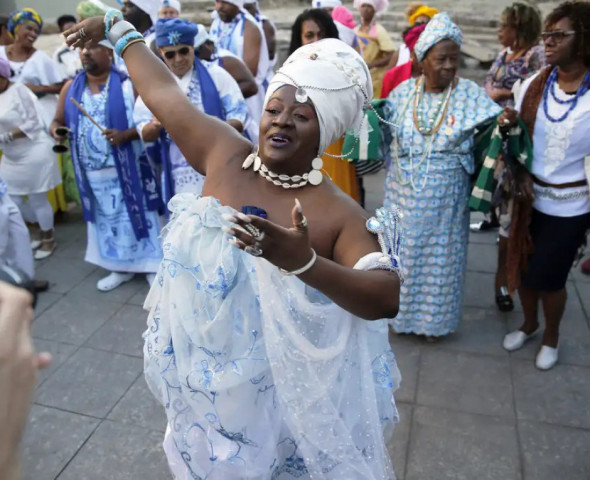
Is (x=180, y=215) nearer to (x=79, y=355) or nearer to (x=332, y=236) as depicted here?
(x=332, y=236)

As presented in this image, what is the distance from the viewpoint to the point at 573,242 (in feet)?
10.9

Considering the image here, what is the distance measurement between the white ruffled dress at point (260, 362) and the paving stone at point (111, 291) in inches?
115

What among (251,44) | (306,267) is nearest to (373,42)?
(251,44)

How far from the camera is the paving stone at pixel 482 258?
192 inches

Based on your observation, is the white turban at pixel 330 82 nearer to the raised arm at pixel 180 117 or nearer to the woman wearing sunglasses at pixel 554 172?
the raised arm at pixel 180 117

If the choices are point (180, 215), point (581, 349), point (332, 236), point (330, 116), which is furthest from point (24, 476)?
point (581, 349)

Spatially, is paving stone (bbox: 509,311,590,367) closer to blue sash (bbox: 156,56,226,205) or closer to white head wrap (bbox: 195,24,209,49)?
blue sash (bbox: 156,56,226,205)

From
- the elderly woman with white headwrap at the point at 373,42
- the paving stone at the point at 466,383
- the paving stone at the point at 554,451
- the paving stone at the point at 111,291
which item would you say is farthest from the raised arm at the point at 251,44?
the paving stone at the point at 554,451

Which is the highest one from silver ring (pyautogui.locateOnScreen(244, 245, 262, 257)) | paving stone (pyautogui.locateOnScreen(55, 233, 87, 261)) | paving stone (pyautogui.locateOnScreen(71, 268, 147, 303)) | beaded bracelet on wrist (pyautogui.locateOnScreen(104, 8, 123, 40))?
beaded bracelet on wrist (pyautogui.locateOnScreen(104, 8, 123, 40))

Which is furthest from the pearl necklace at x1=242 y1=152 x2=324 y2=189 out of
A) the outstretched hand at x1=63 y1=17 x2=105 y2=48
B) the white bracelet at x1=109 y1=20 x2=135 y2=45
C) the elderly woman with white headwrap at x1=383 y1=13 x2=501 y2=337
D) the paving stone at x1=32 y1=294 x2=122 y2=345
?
the paving stone at x1=32 y1=294 x2=122 y2=345

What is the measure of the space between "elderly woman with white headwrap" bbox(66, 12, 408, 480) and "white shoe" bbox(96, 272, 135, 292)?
9.81ft

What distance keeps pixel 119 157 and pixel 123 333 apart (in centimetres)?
133

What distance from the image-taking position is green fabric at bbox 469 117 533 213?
3.29m

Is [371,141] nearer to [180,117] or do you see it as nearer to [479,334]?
[479,334]
